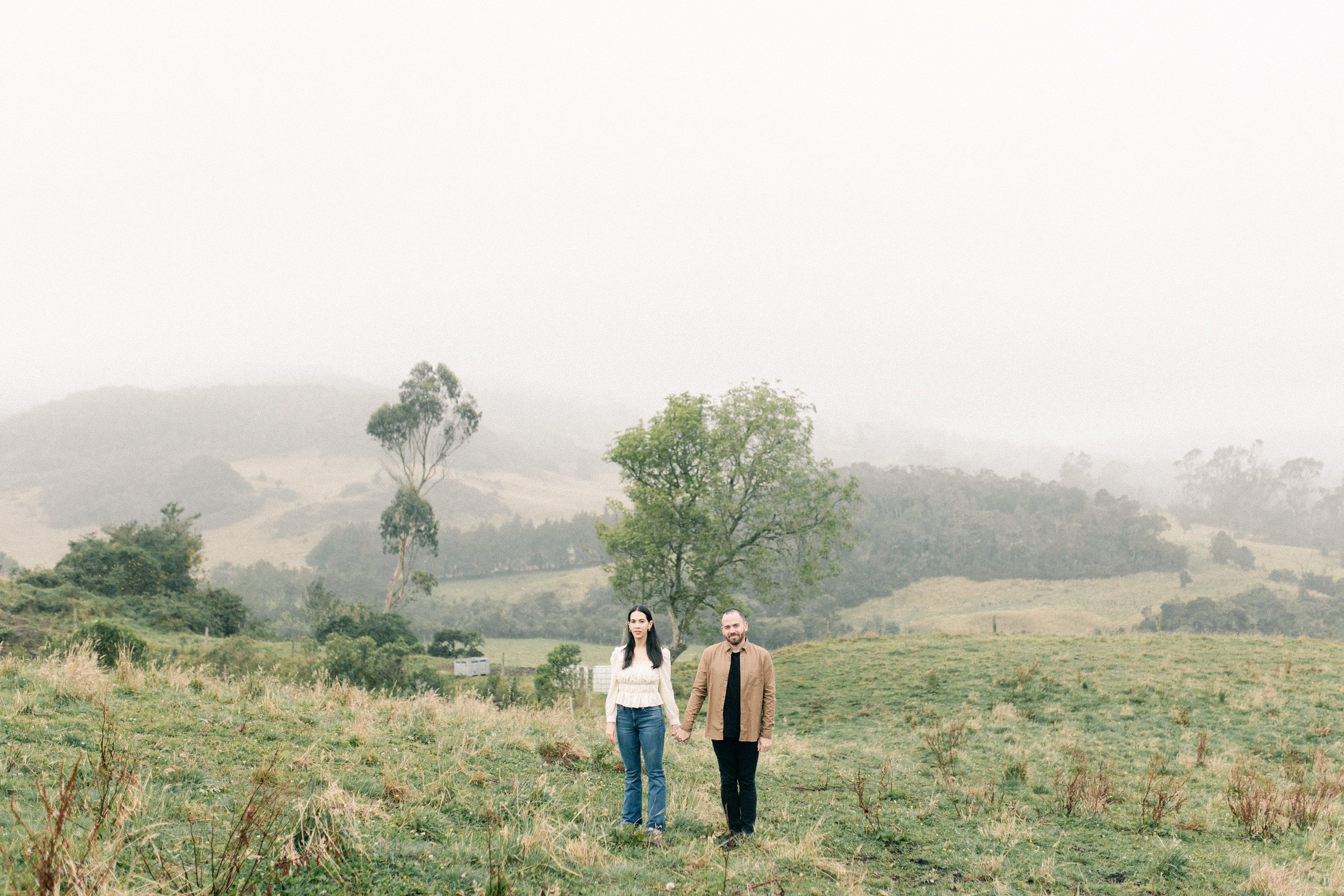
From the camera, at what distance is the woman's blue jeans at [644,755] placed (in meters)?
6.55

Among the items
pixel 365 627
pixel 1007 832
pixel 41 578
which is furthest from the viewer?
pixel 365 627

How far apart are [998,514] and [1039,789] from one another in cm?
15097

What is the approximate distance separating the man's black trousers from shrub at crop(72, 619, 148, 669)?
18.1 m

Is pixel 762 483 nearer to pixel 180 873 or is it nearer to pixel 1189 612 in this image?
pixel 180 873

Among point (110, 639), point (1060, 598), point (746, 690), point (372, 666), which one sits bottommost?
point (1060, 598)

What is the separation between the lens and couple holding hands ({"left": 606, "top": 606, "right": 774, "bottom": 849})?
6574mm

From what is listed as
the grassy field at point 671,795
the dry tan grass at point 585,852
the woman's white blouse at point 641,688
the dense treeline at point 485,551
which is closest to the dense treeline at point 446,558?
the dense treeline at point 485,551

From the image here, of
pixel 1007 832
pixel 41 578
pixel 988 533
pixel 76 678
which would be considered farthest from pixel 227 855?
pixel 988 533

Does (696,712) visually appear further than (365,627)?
No

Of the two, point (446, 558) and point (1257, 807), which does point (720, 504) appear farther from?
point (446, 558)

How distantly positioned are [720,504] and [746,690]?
25.4 m

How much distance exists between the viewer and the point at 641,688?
6574mm

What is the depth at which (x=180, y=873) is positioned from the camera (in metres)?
4.28

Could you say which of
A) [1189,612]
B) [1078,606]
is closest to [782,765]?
[1189,612]
